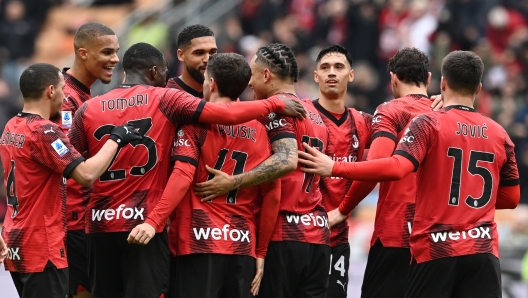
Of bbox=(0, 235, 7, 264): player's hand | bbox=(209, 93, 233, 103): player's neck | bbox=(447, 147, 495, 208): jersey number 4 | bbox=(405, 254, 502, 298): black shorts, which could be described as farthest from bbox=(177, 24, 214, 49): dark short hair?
bbox=(405, 254, 502, 298): black shorts

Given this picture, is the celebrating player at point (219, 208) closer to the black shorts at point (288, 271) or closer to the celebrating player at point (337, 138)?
the black shorts at point (288, 271)

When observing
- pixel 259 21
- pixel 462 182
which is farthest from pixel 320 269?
pixel 259 21

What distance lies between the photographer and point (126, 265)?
25.3ft

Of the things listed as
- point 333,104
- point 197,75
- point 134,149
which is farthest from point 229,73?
point 333,104

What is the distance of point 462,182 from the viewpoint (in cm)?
741

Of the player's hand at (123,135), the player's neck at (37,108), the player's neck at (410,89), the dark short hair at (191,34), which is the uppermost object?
the dark short hair at (191,34)

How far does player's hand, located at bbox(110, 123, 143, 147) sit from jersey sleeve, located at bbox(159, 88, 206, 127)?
37 cm

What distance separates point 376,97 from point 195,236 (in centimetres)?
1120

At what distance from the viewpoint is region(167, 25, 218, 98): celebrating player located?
29.6 ft

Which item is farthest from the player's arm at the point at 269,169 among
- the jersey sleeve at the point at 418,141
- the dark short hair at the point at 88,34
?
the dark short hair at the point at 88,34

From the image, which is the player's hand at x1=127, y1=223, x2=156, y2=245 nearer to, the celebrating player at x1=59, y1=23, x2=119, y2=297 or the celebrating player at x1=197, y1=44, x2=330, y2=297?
the celebrating player at x1=197, y1=44, x2=330, y2=297

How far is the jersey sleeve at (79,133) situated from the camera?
781cm

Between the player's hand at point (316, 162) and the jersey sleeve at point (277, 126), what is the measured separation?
196 millimetres

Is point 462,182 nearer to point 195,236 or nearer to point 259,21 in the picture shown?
point 195,236
